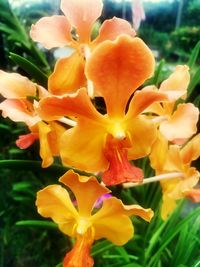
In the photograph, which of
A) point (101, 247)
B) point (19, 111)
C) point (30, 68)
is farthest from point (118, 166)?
point (101, 247)

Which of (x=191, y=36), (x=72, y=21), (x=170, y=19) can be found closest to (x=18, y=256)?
(x=72, y=21)

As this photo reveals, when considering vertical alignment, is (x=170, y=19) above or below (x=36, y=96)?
below

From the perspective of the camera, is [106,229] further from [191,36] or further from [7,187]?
[191,36]

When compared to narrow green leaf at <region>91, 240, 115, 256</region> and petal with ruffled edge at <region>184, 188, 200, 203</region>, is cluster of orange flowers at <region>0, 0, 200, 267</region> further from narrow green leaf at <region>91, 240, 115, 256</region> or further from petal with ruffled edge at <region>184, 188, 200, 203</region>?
narrow green leaf at <region>91, 240, 115, 256</region>

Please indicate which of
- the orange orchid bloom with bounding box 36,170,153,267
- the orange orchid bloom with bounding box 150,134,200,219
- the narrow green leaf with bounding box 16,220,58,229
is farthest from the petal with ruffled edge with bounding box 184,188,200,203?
the narrow green leaf with bounding box 16,220,58,229

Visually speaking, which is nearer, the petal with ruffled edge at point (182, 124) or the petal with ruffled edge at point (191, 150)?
the petal with ruffled edge at point (182, 124)

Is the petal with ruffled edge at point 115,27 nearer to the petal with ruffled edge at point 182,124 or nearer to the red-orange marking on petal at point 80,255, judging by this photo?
the petal with ruffled edge at point 182,124

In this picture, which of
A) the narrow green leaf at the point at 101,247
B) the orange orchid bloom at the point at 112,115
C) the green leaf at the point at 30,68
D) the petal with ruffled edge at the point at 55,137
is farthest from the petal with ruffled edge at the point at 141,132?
the narrow green leaf at the point at 101,247
